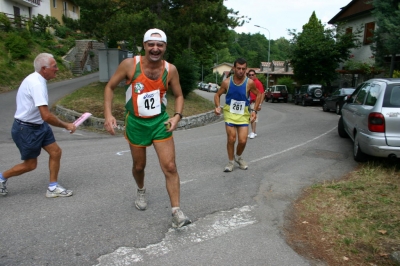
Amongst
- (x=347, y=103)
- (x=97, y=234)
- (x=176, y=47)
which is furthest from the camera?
(x=176, y=47)

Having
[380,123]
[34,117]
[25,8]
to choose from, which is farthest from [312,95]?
[25,8]

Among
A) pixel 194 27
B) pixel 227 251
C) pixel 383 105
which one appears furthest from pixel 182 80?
pixel 227 251

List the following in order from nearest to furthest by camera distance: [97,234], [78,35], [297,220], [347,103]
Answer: [97,234] → [297,220] → [347,103] → [78,35]

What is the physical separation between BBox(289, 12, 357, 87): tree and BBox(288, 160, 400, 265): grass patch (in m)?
26.2

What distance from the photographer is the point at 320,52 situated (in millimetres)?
29859

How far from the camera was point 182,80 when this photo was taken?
708 inches

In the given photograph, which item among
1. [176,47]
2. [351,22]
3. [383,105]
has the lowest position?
[383,105]

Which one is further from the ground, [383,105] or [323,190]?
[383,105]

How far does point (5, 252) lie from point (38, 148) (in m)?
1.53

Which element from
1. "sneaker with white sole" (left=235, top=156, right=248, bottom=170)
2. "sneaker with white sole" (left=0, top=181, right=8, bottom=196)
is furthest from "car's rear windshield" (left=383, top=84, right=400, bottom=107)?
"sneaker with white sole" (left=0, top=181, right=8, bottom=196)

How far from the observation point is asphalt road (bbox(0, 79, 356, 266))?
127 inches

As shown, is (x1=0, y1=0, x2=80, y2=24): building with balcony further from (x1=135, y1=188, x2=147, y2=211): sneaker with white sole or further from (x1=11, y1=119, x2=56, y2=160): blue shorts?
(x1=135, y1=188, x2=147, y2=211): sneaker with white sole

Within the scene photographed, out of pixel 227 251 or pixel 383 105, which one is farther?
pixel 383 105

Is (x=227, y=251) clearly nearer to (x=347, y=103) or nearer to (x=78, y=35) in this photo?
(x=347, y=103)
